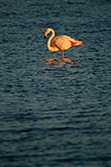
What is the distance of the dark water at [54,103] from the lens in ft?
24.5

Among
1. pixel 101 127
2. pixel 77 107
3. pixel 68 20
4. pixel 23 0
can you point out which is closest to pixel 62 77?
pixel 77 107

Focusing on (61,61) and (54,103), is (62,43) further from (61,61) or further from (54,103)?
(54,103)

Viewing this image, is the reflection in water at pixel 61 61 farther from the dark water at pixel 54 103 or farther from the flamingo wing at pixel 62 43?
the flamingo wing at pixel 62 43

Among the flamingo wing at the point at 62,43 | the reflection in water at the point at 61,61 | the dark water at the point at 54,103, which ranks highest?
the flamingo wing at the point at 62,43

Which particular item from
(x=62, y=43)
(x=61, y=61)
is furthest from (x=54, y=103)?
(x=62, y=43)

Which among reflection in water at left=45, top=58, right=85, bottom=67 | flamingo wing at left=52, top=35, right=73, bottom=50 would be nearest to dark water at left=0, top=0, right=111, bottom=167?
reflection in water at left=45, top=58, right=85, bottom=67

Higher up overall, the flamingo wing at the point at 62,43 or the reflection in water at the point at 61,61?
the flamingo wing at the point at 62,43

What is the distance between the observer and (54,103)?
414 inches

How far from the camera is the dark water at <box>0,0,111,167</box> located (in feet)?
24.5

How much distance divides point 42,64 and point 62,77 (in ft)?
8.17

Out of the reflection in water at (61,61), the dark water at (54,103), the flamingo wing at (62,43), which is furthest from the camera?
the flamingo wing at (62,43)

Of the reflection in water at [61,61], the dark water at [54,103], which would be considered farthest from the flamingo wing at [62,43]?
the reflection in water at [61,61]

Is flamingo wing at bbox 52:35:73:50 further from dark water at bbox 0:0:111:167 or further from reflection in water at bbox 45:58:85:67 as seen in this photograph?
reflection in water at bbox 45:58:85:67

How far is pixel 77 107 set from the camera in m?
10.2
